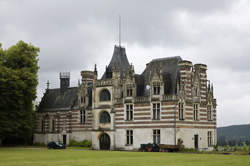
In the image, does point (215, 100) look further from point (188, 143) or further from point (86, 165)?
point (86, 165)

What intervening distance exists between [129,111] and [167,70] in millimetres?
7268

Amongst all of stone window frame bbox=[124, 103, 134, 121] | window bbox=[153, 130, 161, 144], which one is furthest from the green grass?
stone window frame bbox=[124, 103, 134, 121]

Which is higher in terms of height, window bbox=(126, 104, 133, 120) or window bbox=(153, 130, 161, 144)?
window bbox=(126, 104, 133, 120)

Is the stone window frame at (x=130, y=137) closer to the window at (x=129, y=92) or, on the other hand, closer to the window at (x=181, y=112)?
the window at (x=129, y=92)

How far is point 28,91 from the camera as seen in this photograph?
57031mm

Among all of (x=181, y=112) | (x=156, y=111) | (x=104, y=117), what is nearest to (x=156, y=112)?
(x=156, y=111)

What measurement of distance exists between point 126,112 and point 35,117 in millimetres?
21457

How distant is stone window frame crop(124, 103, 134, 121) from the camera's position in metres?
53.2

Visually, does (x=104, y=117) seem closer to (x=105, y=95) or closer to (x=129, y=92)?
(x=105, y=95)

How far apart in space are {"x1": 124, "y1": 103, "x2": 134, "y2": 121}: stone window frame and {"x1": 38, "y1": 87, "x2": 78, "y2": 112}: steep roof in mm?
12676

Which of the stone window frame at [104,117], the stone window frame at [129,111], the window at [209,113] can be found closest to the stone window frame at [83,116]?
the stone window frame at [104,117]

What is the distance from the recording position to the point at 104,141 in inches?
2208

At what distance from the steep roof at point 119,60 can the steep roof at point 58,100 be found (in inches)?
364

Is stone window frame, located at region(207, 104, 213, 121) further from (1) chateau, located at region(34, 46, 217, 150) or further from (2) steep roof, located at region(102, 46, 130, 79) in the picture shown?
(2) steep roof, located at region(102, 46, 130, 79)
